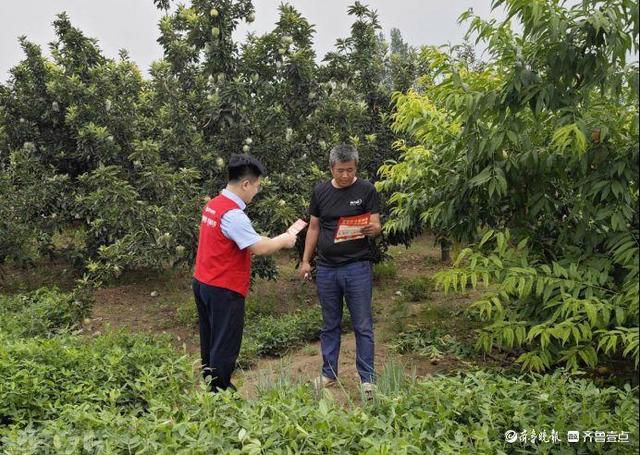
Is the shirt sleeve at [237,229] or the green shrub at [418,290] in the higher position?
Result: the shirt sleeve at [237,229]

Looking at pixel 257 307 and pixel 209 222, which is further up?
pixel 209 222

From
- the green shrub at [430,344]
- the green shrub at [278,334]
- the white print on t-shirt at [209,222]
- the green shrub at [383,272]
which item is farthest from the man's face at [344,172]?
the green shrub at [383,272]

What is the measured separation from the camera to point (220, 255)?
3391mm

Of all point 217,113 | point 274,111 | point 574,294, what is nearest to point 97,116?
point 217,113

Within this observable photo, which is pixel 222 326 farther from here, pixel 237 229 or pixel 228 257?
pixel 237 229

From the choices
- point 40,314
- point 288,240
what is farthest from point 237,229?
point 40,314

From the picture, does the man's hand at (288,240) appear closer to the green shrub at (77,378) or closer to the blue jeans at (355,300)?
the blue jeans at (355,300)

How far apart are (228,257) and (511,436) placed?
1850 mm

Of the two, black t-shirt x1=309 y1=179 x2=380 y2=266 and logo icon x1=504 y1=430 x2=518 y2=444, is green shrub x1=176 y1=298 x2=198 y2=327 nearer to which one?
black t-shirt x1=309 y1=179 x2=380 y2=266

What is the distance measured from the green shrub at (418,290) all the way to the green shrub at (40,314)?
3.64 m

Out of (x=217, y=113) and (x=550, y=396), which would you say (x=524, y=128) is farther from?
(x=217, y=113)

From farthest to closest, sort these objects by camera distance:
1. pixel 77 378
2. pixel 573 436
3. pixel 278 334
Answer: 1. pixel 278 334
2. pixel 77 378
3. pixel 573 436

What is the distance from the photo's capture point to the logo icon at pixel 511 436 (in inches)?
91.0

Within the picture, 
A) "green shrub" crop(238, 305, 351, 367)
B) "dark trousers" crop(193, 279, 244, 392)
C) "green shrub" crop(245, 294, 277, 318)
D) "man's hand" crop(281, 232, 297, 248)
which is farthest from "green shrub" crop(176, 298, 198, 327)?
"man's hand" crop(281, 232, 297, 248)
